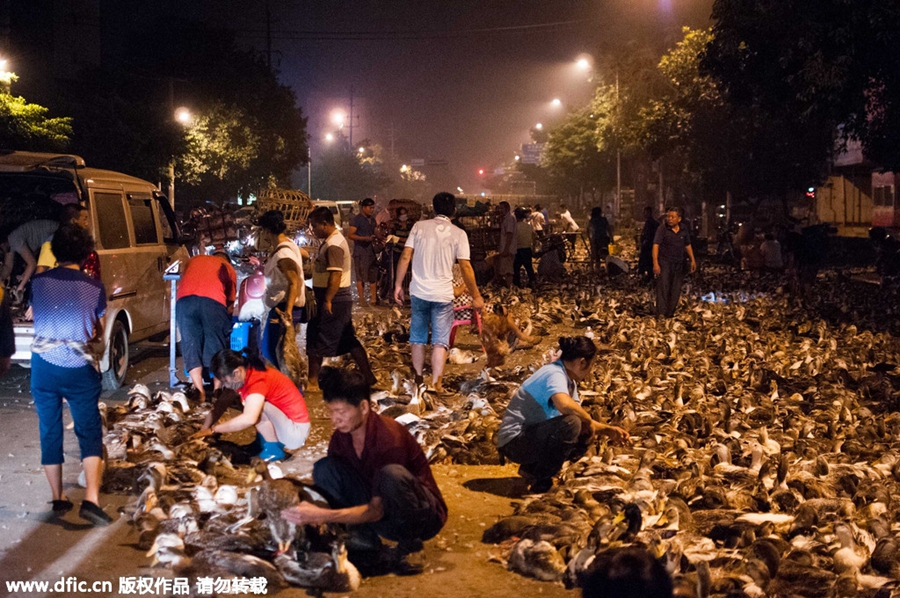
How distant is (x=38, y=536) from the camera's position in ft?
18.2

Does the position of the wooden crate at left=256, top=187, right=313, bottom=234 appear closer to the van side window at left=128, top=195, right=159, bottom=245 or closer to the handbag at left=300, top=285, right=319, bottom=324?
the van side window at left=128, top=195, right=159, bottom=245

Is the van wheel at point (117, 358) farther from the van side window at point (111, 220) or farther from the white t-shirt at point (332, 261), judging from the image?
the white t-shirt at point (332, 261)

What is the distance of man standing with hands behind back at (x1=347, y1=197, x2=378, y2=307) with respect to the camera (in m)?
17.3

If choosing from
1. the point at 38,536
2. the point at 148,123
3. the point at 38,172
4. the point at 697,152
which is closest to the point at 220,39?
the point at 148,123

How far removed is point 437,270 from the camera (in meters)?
9.31

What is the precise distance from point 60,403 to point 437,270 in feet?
13.8

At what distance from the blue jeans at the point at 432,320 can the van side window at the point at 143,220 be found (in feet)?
10.9

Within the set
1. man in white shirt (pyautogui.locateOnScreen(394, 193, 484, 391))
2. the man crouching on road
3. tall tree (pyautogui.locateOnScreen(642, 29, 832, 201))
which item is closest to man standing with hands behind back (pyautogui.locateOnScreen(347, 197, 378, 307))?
man in white shirt (pyautogui.locateOnScreen(394, 193, 484, 391))

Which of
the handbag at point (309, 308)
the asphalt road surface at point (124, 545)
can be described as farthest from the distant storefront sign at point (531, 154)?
the asphalt road surface at point (124, 545)

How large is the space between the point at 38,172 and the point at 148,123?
24.7m

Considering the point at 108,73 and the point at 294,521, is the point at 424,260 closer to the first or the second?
the point at 294,521

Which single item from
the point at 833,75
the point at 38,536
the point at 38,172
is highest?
the point at 833,75

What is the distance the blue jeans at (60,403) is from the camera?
571 cm

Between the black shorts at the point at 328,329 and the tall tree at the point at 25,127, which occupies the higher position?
the tall tree at the point at 25,127
